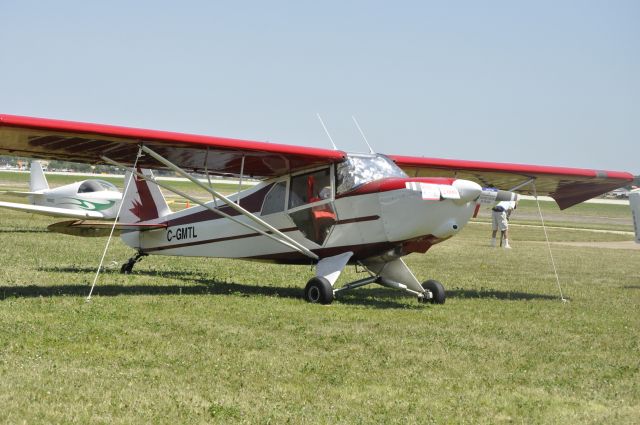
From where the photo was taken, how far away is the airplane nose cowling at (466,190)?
11625 mm

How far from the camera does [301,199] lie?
13289 mm

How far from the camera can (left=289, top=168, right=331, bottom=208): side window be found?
12.9 metres

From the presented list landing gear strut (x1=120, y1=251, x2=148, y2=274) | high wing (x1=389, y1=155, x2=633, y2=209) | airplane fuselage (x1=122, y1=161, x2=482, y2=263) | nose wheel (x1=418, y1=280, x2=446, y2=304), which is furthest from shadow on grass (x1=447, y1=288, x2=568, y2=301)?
landing gear strut (x1=120, y1=251, x2=148, y2=274)

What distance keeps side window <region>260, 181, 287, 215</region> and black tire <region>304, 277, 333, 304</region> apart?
5.73ft

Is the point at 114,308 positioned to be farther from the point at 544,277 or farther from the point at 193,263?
the point at 544,277

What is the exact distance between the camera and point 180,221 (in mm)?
15062

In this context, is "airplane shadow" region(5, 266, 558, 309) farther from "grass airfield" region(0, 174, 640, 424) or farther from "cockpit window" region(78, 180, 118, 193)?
"cockpit window" region(78, 180, 118, 193)

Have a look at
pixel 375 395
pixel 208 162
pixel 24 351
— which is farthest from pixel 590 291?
pixel 24 351

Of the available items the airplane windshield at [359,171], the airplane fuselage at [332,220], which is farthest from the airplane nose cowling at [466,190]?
the airplane windshield at [359,171]

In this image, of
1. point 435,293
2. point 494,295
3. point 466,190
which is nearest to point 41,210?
point 494,295

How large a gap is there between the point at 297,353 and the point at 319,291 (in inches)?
152

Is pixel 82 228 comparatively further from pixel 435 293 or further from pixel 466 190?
pixel 466 190

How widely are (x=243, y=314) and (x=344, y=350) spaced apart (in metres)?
2.49

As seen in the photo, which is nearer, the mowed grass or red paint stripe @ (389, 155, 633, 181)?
the mowed grass
